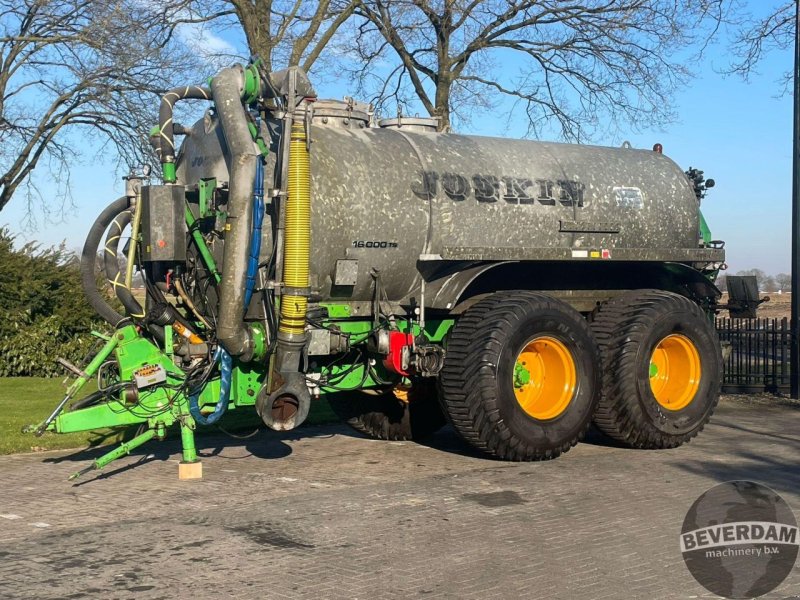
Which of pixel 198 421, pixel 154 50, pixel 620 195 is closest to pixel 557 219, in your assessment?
pixel 620 195

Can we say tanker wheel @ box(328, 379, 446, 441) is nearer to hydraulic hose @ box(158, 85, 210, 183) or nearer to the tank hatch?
the tank hatch

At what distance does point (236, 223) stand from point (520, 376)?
2.94 metres

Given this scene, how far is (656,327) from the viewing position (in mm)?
10023

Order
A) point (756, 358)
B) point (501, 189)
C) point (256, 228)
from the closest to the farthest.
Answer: point (256, 228) < point (501, 189) < point (756, 358)

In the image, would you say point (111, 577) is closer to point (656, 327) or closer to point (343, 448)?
point (343, 448)

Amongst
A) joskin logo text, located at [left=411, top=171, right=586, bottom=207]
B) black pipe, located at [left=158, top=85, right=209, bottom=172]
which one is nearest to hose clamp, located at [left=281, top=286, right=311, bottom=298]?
black pipe, located at [left=158, top=85, right=209, bottom=172]

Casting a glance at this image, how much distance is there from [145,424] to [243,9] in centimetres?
1023

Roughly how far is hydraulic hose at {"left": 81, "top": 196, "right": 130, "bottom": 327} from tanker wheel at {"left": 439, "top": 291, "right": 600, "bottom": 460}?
9.76 feet

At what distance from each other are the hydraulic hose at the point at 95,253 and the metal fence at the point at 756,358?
911 centimetres

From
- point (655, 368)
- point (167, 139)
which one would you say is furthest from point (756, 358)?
point (167, 139)

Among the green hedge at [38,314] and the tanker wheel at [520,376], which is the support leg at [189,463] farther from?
the green hedge at [38,314]

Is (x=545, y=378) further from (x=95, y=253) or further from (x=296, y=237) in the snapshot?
(x=95, y=253)

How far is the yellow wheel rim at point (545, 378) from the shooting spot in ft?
30.9

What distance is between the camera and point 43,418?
11.9m
